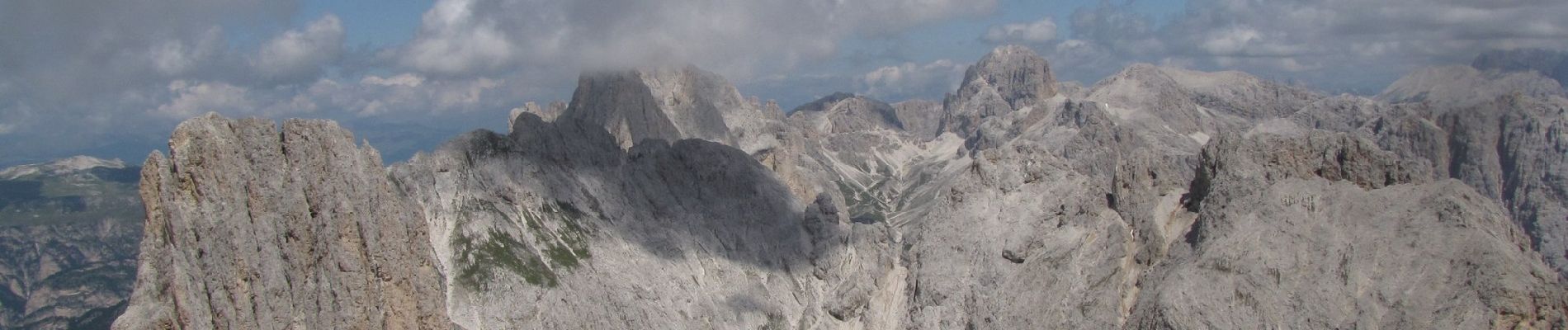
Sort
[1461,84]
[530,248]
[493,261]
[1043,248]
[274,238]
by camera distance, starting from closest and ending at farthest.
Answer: [274,238] < [1043,248] < [493,261] < [530,248] < [1461,84]

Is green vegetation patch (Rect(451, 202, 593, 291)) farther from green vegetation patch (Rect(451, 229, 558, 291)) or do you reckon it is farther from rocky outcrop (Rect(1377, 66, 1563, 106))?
rocky outcrop (Rect(1377, 66, 1563, 106))

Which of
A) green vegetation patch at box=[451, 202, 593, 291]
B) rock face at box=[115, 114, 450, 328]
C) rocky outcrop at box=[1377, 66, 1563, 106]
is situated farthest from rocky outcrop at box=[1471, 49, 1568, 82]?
rock face at box=[115, 114, 450, 328]

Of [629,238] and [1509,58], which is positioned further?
[1509,58]

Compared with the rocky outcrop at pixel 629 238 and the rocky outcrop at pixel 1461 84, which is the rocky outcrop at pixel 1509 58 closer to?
the rocky outcrop at pixel 1461 84

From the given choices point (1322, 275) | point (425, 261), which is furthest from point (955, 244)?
point (425, 261)

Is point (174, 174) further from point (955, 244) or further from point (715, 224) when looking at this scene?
point (715, 224)

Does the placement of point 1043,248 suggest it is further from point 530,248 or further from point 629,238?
point 629,238

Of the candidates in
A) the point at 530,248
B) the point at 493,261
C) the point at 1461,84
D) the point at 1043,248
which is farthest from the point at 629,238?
the point at 1461,84

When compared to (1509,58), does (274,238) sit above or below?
above
